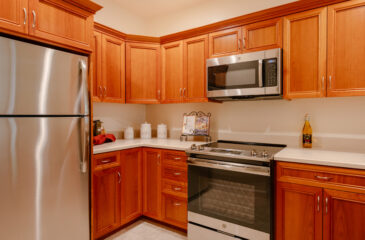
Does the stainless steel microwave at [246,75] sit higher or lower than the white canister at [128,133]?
higher

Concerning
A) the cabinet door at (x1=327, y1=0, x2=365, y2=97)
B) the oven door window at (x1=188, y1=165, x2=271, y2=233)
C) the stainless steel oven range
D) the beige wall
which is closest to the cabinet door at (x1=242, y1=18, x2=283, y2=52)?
the cabinet door at (x1=327, y1=0, x2=365, y2=97)

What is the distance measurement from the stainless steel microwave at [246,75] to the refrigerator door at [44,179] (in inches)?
53.5

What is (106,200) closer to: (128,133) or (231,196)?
(128,133)

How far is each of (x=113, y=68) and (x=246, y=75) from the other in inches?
60.3

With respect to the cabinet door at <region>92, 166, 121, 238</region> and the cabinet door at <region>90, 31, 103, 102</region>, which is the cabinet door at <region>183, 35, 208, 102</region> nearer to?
the cabinet door at <region>90, 31, 103, 102</region>

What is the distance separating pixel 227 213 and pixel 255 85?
123 cm

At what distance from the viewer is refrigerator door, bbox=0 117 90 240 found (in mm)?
1451

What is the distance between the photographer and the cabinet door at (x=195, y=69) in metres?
2.54

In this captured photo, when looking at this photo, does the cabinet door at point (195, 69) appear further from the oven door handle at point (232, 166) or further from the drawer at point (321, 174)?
the drawer at point (321, 174)

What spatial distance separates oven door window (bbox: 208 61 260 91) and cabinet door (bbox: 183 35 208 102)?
0.16 meters

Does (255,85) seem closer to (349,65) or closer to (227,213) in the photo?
(349,65)

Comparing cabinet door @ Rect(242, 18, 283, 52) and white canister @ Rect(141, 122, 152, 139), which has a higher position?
cabinet door @ Rect(242, 18, 283, 52)

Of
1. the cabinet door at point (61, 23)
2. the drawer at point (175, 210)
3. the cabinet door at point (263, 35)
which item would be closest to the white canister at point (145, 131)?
the drawer at point (175, 210)

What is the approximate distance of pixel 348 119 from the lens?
207 cm
